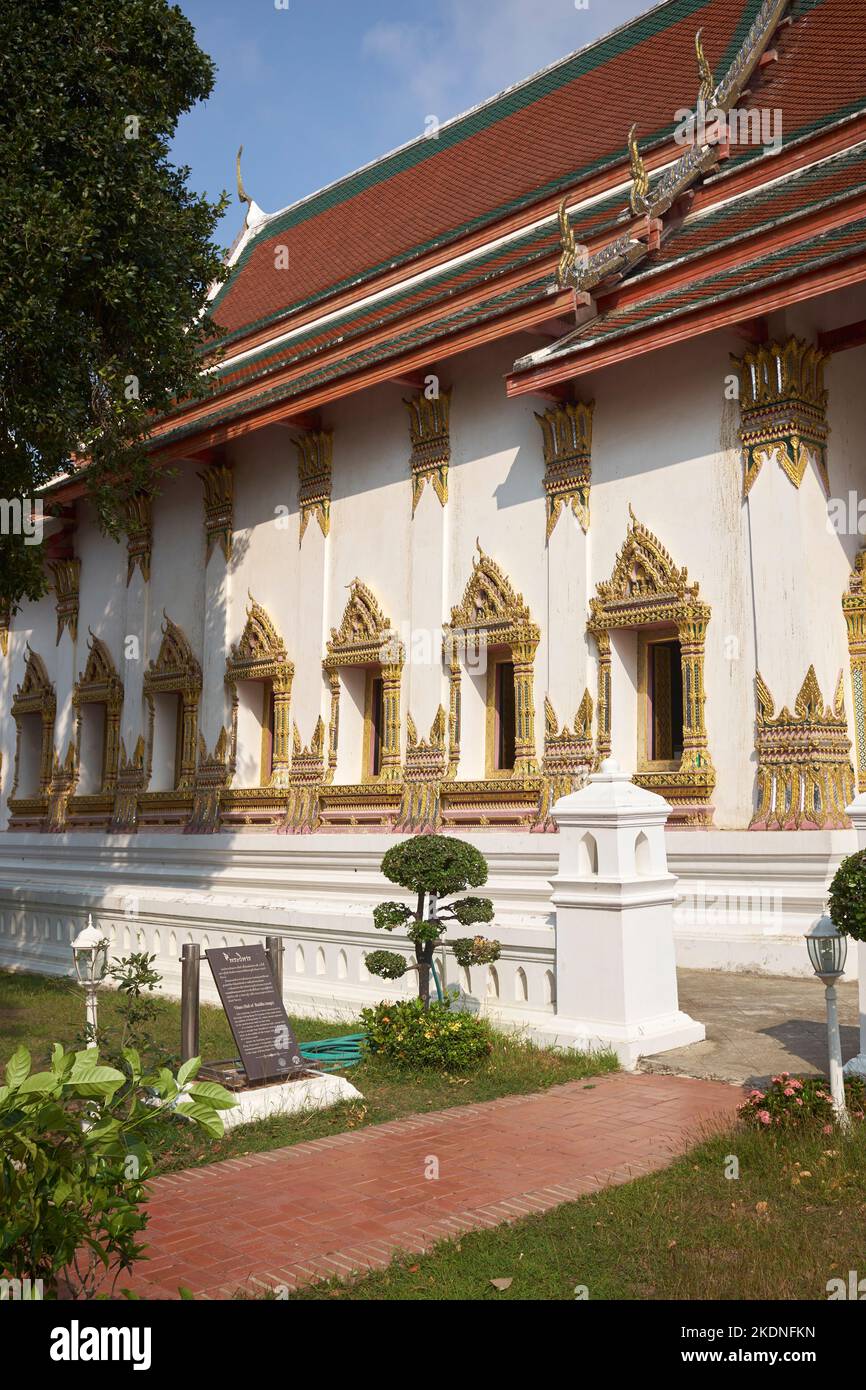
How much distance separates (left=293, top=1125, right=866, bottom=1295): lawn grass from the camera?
341 centimetres

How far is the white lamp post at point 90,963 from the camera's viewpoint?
589 cm

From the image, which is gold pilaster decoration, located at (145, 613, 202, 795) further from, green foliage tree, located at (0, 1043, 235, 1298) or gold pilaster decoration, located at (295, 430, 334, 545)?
green foliage tree, located at (0, 1043, 235, 1298)

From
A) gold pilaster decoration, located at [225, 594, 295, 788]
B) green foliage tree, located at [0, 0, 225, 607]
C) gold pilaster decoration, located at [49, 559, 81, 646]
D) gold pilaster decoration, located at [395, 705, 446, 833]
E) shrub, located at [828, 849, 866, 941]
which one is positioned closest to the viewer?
shrub, located at [828, 849, 866, 941]

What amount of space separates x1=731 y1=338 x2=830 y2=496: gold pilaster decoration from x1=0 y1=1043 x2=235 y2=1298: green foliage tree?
824 centimetres

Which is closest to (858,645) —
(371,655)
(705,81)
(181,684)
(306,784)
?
(371,655)

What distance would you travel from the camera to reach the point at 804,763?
30.5 feet

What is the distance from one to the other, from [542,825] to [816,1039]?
4.71 m

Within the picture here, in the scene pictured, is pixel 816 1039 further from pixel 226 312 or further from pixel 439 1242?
pixel 226 312

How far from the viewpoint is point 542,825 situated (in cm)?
1108

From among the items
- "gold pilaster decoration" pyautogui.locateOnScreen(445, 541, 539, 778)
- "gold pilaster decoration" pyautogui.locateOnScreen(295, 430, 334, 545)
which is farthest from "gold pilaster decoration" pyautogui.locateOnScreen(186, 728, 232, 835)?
"gold pilaster decoration" pyautogui.locateOnScreen(445, 541, 539, 778)

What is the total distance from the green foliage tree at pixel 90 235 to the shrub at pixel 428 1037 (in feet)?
17.0

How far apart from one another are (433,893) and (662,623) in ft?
14.2

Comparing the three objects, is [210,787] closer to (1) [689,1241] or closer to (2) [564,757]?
(2) [564,757]
